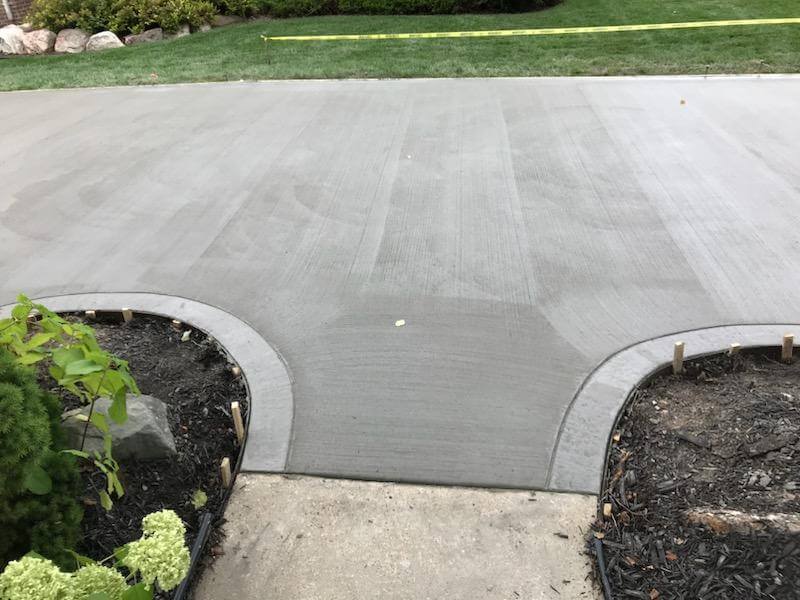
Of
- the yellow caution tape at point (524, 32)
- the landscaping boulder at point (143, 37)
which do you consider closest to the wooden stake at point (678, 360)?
the yellow caution tape at point (524, 32)

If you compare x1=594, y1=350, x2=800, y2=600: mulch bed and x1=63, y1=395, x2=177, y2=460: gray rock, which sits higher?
x1=63, y1=395, x2=177, y2=460: gray rock

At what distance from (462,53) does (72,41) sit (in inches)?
333

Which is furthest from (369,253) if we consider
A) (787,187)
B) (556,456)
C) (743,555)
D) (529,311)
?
(787,187)

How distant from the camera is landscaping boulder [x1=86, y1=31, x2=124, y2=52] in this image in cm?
1370

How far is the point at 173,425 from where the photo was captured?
11.2 ft

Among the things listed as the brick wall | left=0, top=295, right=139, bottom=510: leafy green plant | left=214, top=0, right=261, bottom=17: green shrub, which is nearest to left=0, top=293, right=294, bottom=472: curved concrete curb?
left=0, top=295, right=139, bottom=510: leafy green plant

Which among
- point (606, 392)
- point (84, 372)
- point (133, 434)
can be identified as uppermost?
point (84, 372)

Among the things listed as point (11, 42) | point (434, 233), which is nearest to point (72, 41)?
point (11, 42)

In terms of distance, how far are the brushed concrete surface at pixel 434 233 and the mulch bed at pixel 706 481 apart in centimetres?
40

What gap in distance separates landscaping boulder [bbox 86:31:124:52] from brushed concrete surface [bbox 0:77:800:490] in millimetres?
5471

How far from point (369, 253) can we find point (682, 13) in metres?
11.3

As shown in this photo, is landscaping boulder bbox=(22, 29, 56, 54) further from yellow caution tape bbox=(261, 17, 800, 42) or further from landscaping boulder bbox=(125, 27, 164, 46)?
yellow caution tape bbox=(261, 17, 800, 42)

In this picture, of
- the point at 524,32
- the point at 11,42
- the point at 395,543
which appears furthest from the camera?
the point at 11,42

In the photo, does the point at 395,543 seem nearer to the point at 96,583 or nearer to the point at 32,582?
the point at 96,583
